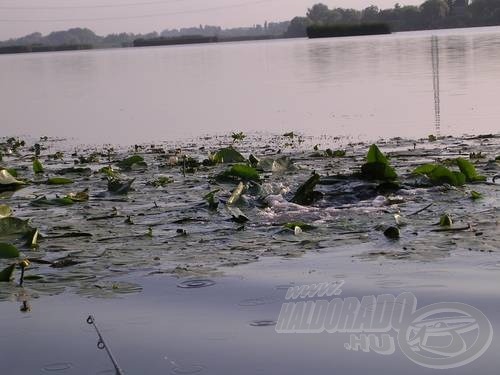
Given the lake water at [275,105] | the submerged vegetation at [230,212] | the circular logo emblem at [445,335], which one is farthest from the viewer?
the lake water at [275,105]

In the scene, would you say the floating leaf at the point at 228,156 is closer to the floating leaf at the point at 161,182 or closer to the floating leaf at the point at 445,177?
the floating leaf at the point at 161,182

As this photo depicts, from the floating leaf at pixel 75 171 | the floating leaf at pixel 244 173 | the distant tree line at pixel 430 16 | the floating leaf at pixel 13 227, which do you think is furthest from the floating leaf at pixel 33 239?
the distant tree line at pixel 430 16

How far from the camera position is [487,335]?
265cm

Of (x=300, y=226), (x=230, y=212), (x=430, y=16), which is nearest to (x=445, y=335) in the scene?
(x=300, y=226)

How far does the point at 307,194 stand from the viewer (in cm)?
493

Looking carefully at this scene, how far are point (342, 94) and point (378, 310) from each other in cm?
1126

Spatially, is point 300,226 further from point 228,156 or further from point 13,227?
point 228,156

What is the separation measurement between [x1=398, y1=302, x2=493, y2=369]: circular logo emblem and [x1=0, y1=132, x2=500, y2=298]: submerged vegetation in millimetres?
699

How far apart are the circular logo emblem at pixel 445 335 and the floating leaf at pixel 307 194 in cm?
203

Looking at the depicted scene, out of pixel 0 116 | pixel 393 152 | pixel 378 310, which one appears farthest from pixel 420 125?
pixel 0 116

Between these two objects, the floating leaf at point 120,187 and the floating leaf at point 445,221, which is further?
the floating leaf at point 120,187

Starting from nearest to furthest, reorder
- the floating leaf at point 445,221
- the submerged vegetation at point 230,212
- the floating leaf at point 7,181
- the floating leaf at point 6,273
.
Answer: the floating leaf at point 6,273
the submerged vegetation at point 230,212
the floating leaf at point 445,221
the floating leaf at point 7,181

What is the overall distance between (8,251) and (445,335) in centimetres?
221

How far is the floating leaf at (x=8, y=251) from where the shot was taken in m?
3.92
